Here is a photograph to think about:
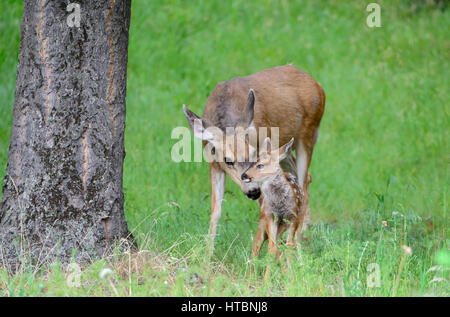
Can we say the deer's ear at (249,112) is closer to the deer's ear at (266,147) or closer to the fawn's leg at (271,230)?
the deer's ear at (266,147)

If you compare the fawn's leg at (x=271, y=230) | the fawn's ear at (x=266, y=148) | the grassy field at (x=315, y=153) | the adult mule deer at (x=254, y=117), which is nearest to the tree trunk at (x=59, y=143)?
the grassy field at (x=315, y=153)

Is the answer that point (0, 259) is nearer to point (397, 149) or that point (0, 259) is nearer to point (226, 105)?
point (226, 105)

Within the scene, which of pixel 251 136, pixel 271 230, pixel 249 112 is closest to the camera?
pixel 271 230

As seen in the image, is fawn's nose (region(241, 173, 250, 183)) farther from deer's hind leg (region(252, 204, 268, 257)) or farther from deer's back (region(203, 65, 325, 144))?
deer's back (region(203, 65, 325, 144))

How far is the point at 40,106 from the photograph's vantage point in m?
5.70

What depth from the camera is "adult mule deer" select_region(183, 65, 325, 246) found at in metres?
7.09

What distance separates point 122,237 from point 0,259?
3.19ft

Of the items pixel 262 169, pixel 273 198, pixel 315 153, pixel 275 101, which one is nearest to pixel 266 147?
pixel 262 169

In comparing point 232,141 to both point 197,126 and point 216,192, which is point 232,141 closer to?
point 197,126

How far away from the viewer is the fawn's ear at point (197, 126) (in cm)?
706

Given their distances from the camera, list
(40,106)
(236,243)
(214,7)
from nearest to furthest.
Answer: (40,106) < (236,243) < (214,7)

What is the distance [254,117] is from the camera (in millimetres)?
7734

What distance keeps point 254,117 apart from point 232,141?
71 cm
